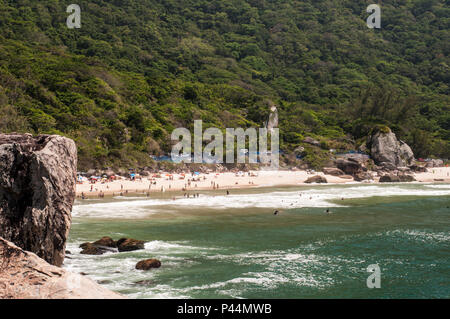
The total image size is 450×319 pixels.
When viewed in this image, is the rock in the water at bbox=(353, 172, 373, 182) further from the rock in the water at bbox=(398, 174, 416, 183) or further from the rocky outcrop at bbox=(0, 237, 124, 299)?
the rocky outcrop at bbox=(0, 237, 124, 299)

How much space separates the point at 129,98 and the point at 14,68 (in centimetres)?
2055

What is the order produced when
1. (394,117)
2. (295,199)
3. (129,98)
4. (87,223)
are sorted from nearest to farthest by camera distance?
1. (87,223)
2. (295,199)
3. (129,98)
4. (394,117)

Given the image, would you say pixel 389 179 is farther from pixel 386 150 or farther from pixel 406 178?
pixel 386 150

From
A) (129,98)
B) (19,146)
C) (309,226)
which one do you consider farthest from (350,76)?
(19,146)

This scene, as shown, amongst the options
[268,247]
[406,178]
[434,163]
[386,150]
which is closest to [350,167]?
[406,178]

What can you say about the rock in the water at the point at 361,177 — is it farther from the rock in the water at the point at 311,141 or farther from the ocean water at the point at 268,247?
the ocean water at the point at 268,247

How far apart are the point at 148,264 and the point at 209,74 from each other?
125428 millimetres

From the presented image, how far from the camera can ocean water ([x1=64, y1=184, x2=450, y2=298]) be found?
1491cm

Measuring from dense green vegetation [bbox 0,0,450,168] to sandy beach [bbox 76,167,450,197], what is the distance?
7709 mm

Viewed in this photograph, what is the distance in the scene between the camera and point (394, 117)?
102062 millimetres

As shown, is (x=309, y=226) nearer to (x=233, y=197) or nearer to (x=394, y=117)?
(x=233, y=197)

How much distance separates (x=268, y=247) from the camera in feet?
69.3
